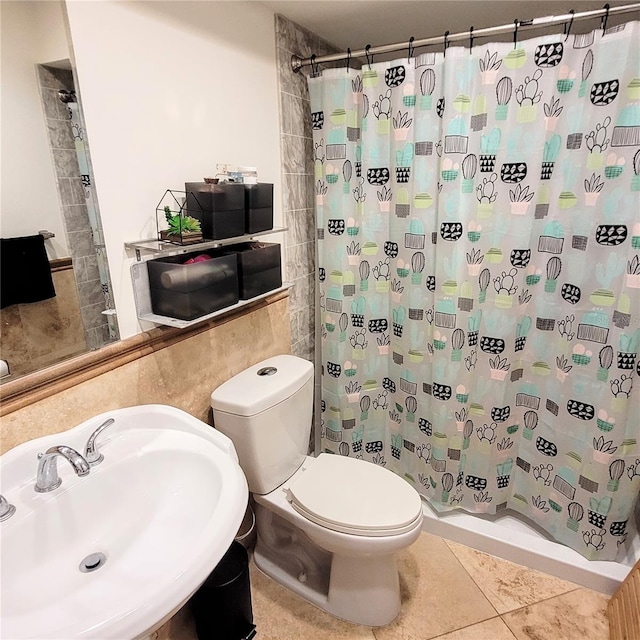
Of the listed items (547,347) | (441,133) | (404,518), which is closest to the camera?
(404,518)

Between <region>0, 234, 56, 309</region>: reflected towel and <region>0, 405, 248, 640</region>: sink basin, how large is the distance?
33 centimetres

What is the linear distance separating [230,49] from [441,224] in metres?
0.93

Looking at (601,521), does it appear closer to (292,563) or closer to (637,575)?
(637,575)

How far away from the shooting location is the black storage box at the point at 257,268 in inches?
54.2

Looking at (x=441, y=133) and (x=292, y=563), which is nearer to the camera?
(x=441, y=133)

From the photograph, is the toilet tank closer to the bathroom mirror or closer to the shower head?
the bathroom mirror

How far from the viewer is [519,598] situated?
158 centimetres

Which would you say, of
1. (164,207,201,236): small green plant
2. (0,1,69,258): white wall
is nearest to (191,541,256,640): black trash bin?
(164,207,201,236): small green plant

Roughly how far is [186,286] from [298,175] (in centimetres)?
85

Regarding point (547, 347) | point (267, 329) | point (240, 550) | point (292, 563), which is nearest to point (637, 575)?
point (547, 347)

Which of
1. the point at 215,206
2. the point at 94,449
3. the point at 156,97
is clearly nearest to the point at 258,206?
the point at 215,206

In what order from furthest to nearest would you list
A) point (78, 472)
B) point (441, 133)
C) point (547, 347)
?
point (547, 347) < point (441, 133) < point (78, 472)

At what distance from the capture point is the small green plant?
1.18m

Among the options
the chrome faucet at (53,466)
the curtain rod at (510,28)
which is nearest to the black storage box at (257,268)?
the chrome faucet at (53,466)
